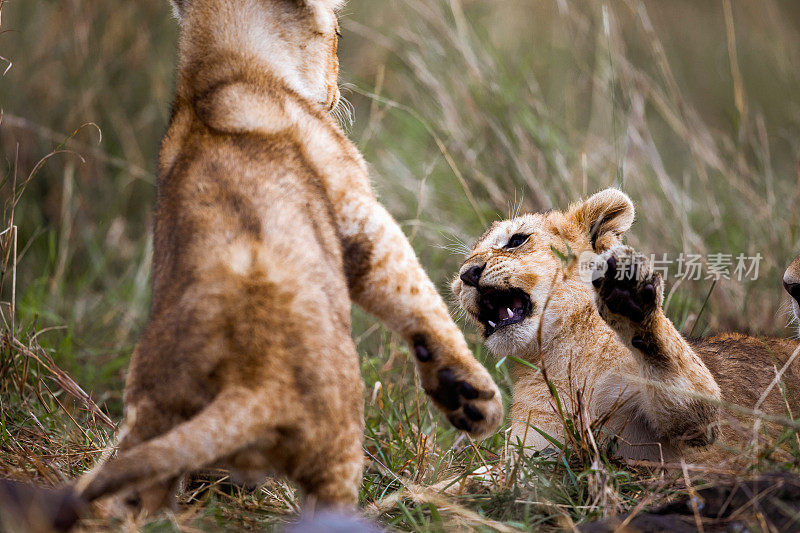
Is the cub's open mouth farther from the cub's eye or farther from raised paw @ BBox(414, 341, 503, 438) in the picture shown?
raised paw @ BBox(414, 341, 503, 438)

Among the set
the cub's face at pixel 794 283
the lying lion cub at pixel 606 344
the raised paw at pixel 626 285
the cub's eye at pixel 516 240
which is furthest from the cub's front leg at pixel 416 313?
the cub's face at pixel 794 283

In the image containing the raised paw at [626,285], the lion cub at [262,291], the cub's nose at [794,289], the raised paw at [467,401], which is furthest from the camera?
the cub's nose at [794,289]

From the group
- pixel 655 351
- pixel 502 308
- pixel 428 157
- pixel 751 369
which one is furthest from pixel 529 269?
pixel 428 157

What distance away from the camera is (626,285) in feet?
10.6

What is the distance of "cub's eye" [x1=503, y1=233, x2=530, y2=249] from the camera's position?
165 inches

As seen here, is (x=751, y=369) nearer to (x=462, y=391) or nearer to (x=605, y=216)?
(x=605, y=216)

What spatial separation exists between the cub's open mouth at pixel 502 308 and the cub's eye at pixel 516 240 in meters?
0.28

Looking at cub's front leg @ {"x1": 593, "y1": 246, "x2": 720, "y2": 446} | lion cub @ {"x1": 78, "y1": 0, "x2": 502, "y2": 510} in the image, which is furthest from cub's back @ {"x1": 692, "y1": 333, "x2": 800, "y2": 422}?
lion cub @ {"x1": 78, "y1": 0, "x2": 502, "y2": 510}

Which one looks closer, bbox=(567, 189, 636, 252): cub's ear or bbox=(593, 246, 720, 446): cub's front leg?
bbox=(593, 246, 720, 446): cub's front leg

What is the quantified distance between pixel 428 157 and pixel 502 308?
11.0 ft

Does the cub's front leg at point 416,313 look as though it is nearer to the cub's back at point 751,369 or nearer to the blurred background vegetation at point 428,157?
the cub's back at point 751,369

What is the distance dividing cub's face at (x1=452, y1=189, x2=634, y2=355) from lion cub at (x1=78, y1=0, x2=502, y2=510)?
42.9 inches

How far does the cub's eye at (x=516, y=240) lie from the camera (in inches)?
165

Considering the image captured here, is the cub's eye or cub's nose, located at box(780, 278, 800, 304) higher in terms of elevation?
the cub's eye
